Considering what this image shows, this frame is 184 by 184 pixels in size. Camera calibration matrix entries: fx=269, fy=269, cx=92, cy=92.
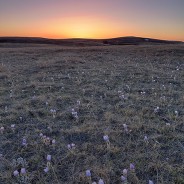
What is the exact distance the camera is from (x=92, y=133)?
6840 millimetres

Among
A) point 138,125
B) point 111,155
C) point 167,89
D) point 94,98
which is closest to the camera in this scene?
point 111,155

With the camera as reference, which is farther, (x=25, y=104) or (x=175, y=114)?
(x=25, y=104)

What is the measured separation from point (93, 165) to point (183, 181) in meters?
1.70

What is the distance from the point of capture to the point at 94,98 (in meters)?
10.0

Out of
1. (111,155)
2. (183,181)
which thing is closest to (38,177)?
(111,155)

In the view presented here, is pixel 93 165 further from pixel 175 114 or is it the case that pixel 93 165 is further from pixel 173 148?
pixel 175 114

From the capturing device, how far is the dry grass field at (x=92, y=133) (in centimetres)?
512

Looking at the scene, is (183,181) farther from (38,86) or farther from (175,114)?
(38,86)

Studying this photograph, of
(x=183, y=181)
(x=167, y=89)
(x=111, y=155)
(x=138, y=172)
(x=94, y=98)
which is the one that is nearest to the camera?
(x=183, y=181)

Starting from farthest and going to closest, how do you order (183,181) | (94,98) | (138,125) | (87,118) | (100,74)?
1. (100,74)
2. (94,98)
3. (87,118)
4. (138,125)
5. (183,181)

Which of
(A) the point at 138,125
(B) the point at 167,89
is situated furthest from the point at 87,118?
(B) the point at 167,89

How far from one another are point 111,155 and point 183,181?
159 centimetres

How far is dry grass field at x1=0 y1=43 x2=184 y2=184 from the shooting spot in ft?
16.8

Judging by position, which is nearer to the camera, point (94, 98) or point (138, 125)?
point (138, 125)
